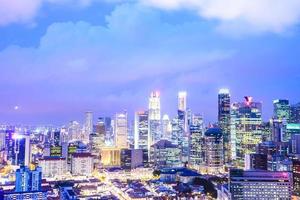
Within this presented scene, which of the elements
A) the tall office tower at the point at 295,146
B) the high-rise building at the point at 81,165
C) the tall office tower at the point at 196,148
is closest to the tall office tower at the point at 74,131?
the tall office tower at the point at 196,148

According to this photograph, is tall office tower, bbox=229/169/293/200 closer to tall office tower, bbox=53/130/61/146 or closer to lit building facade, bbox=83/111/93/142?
tall office tower, bbox=53/130/61/146

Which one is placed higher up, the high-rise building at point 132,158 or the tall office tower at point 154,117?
the tall office tower at point 154,117

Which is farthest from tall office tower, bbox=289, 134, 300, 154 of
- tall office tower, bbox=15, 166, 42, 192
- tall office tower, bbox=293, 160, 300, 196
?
tall office tower, bbox=15, 166, 42, 192

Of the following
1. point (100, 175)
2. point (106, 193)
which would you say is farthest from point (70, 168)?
point (106, 193)

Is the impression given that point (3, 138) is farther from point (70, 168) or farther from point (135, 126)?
point (135, 126)

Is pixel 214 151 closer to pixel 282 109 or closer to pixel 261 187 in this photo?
pixel 282 109

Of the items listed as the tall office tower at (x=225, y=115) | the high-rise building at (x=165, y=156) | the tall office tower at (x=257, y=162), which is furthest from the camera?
the tall office tower at (x=225, y=115)

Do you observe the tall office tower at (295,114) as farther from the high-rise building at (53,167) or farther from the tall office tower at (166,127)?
the high-rise building at (53,167)
